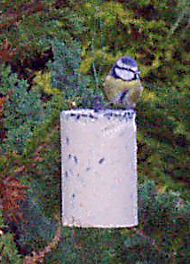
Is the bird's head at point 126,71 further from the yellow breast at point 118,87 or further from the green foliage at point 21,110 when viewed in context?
the green foliage at point 21,110

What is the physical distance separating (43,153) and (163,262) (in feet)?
1.82

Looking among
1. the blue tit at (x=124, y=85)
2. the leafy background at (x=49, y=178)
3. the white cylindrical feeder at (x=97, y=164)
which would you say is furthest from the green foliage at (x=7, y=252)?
the blue tit at (x=124, y=85)

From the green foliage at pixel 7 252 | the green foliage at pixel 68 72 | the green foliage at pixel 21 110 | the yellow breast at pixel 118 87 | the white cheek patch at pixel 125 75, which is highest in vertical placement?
the white cheek patch at pixel 125 75

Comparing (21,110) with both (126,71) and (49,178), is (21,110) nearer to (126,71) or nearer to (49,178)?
(49,178)

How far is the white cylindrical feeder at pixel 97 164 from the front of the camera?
1353 millimetres

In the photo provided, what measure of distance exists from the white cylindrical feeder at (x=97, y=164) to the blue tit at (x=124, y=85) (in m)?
0.04

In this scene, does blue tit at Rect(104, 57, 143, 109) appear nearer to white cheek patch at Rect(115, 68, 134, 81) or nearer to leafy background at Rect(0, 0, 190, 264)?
white cheek patch at Rect(115, 68, 134, 81)

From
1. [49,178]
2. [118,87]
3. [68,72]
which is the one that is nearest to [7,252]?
[49,178]

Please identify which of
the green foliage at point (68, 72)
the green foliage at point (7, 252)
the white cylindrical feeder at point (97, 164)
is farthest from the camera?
the green foliage at point (68, 72)

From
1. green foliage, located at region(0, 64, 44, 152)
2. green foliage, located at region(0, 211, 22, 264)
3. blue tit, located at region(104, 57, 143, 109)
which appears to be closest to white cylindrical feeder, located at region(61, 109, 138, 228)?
blue tit, located at region(104, 57, 143, 109)

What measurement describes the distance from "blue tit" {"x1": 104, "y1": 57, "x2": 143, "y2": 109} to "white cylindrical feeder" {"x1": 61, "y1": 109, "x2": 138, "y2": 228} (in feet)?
0.14

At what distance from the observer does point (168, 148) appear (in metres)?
3.00

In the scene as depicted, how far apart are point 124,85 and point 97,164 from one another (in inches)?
6.8

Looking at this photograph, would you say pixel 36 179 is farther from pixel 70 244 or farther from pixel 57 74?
pixel 57 74
